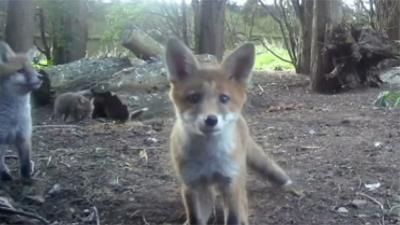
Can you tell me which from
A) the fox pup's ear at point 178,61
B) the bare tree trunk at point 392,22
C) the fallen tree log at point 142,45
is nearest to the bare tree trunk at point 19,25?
the fallen tree log at point 142,45

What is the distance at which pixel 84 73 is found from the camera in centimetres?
1043

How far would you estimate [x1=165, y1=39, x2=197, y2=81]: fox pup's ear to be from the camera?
3932 millimetres

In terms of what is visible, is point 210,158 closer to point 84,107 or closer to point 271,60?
point 84,107

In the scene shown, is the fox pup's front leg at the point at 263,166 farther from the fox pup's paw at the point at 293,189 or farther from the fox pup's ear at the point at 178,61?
the fox pup's ear at the point at 178,61

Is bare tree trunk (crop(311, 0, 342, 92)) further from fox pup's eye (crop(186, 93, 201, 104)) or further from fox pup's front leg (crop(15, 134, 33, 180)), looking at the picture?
fox pup's eye (crop(186, 93, 201, 104))

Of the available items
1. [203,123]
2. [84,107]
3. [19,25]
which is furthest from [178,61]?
[19,25]

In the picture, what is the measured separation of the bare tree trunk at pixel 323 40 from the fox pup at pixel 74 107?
4.34m

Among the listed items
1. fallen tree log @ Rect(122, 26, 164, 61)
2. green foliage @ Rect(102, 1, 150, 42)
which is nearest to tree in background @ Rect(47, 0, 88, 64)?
green foliage @ Rect(102, 1, 150, 42)

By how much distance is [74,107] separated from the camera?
882 centimetres

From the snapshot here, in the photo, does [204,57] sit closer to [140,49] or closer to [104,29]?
[140,49]

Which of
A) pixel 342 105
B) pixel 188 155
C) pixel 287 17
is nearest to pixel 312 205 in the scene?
pixel 188 155

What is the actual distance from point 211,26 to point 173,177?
6.66 meters

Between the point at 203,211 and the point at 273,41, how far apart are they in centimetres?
1564

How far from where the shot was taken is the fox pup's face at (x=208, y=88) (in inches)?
144
